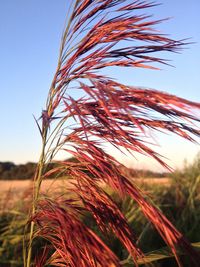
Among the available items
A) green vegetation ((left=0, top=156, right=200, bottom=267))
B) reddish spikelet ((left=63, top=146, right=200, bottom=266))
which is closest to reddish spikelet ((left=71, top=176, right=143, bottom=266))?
reddish spikelet ((left=63, top=146, right=200, bottom=266))

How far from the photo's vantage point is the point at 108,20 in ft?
3.71

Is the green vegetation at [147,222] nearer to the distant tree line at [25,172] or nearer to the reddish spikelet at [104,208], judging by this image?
the distant tree line at [25,172]

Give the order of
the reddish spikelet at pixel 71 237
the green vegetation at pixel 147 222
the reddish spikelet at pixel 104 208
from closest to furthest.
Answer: the reddish spikelet at pixel 71 237 → the reddish spikelet at pixel 104 208 → the green vegetation at pixel 147 222

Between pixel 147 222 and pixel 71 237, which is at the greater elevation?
pixel 71 237

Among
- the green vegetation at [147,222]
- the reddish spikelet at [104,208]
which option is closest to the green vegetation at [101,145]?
→ the reddish spikelet at [104,208]

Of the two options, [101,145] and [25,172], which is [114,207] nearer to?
[101,145]

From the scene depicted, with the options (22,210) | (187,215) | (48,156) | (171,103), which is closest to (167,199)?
(187,215)

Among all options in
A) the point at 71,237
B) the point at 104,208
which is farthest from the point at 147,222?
the point at 71,237

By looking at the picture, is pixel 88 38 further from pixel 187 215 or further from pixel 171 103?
pixel 187 215

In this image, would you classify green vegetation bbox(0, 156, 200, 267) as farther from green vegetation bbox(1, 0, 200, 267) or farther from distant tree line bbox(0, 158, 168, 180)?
green vegetation bbox(1, 0, 200, 267)

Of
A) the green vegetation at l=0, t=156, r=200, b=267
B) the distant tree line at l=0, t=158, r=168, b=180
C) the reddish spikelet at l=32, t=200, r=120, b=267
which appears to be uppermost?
the distant tree line at l=0, t=158, r=168, b=180

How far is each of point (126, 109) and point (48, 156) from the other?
0.44 m

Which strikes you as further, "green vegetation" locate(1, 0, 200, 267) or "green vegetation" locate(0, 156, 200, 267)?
"green vegetation" locate(0, 156, 200, 267)

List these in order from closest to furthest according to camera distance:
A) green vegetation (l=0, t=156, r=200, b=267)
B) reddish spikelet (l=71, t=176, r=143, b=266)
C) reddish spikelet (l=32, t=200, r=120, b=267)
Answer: reddish spikelet (l=32, t=200, r=120, b=267) → reddish spikelet (l=71, t=176, r=143, b=266) → green vegetation (l=0, t=156, r=200, b=267)
